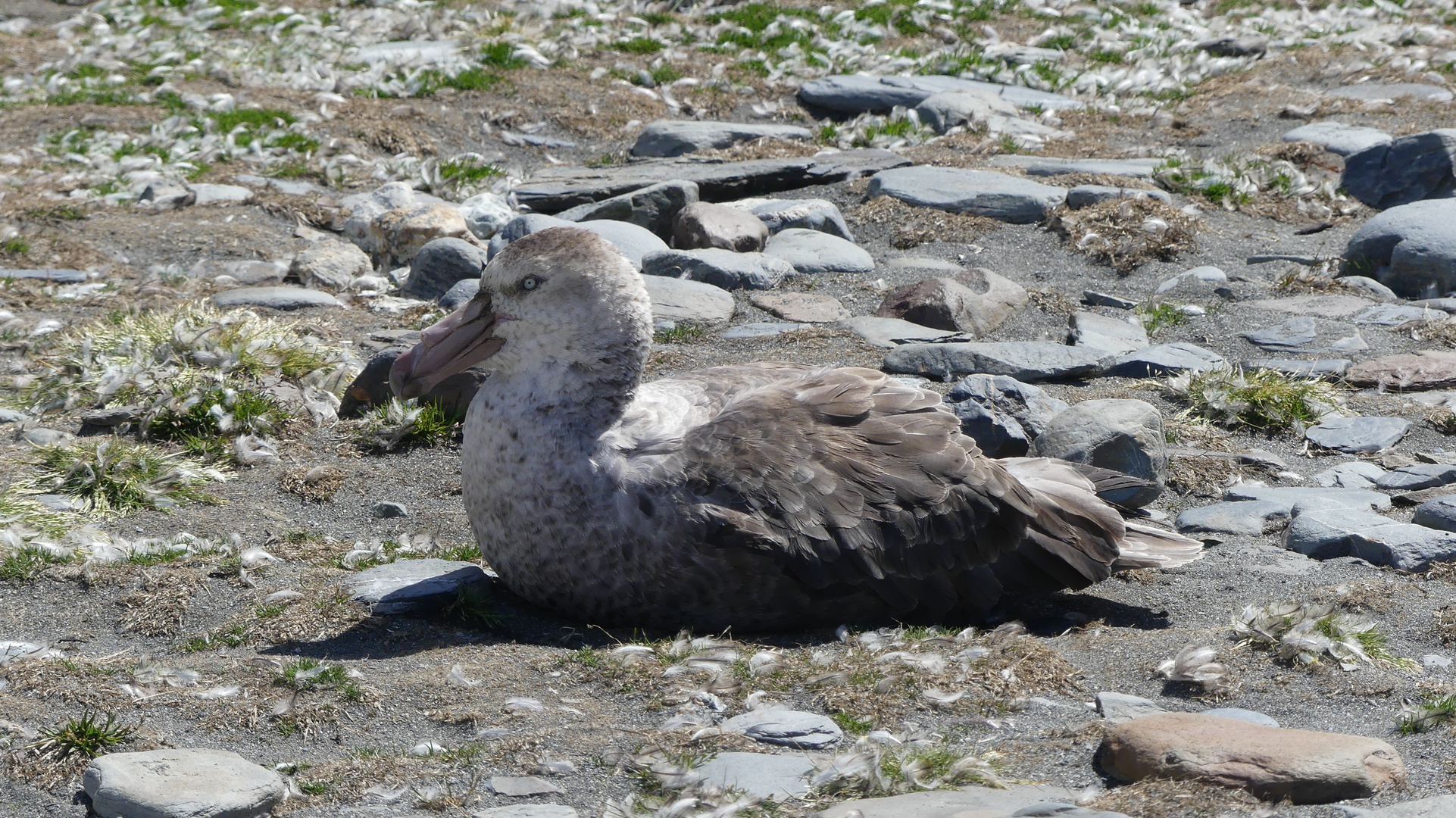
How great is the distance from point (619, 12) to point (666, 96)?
292 centimetres

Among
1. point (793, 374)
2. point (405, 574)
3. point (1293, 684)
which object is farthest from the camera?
point (793, 374)

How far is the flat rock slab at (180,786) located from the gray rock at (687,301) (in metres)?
4.85

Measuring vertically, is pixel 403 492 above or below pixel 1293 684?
below

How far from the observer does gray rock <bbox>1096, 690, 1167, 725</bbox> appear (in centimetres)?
416

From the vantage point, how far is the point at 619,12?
53.3 ft


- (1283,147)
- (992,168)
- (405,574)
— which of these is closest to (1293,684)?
(405,574)

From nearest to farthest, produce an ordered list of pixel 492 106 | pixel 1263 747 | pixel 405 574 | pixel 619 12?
pixel 1263 747
pixel 405 574
pixel 492 106
pixel 619 12

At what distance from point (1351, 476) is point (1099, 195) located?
3893 millimetres

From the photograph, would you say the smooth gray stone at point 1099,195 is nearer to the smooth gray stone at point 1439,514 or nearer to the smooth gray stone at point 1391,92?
the smooth gray stone at point 1439,514

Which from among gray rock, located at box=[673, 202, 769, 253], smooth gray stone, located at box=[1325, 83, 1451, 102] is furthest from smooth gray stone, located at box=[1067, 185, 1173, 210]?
smooth gray stone, located at box=[1325, 83, 1451, 102]

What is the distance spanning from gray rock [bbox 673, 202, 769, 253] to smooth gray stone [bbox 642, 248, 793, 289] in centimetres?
33

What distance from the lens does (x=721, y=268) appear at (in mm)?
8750

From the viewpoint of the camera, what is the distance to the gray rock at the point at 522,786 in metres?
3.64

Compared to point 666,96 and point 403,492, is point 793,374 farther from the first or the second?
point 666,96
